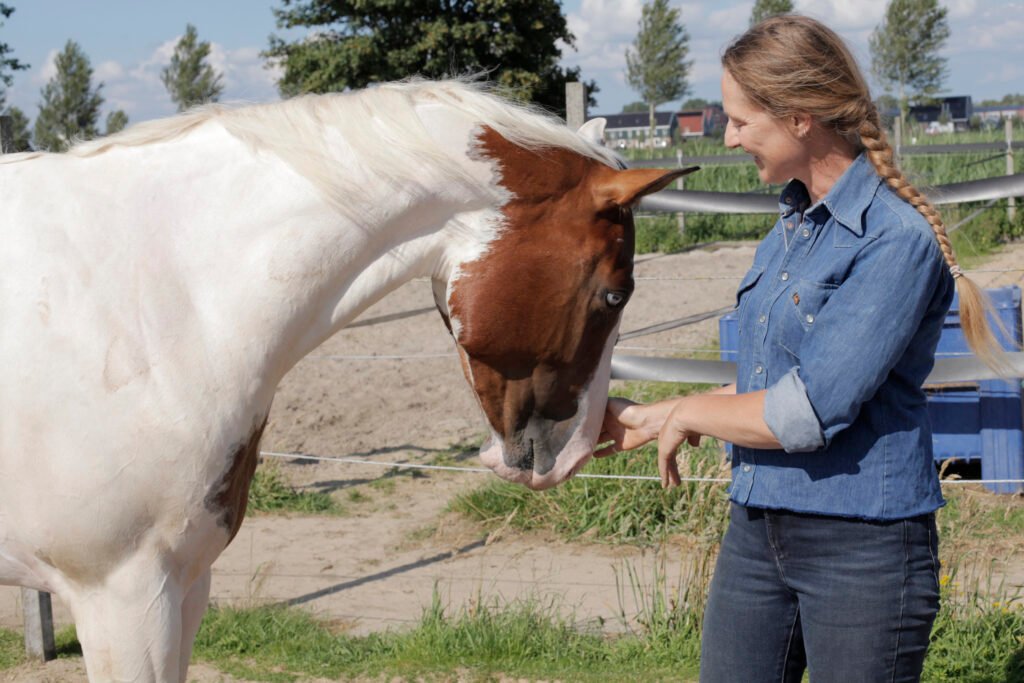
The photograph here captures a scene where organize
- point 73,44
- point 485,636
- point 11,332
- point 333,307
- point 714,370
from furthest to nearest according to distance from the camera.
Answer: point 73,44, point 714,370, point 485,636, point 333,307, point 11,332

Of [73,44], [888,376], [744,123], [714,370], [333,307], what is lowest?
[714,370]

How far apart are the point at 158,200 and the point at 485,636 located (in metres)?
2.40

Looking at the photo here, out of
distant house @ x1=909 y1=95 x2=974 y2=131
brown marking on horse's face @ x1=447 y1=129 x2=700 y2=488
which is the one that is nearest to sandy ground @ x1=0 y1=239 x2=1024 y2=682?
brown marking on horse's face @ x1=447 y1=129 x2=700 y2=488

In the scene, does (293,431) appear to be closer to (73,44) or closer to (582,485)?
(582,485)

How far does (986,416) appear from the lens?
217 inches

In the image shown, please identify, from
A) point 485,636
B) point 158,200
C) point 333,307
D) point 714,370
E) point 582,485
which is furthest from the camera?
point 582,485

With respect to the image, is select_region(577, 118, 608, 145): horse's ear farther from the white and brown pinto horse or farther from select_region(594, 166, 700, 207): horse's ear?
select_region(594, 166, 700, 207): horse's ear

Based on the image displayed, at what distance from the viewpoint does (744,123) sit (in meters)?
1.98

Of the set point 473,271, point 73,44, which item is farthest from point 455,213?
point 73,44

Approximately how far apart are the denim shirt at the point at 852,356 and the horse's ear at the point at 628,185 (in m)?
0.30

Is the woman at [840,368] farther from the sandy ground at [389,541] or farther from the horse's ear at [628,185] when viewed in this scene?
the sandy ground at [389,541]

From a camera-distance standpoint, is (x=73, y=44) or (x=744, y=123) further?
(x=73, y=44)

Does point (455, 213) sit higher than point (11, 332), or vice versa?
point (455, 213)

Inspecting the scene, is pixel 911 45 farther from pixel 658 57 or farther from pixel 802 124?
pixel 802 124
